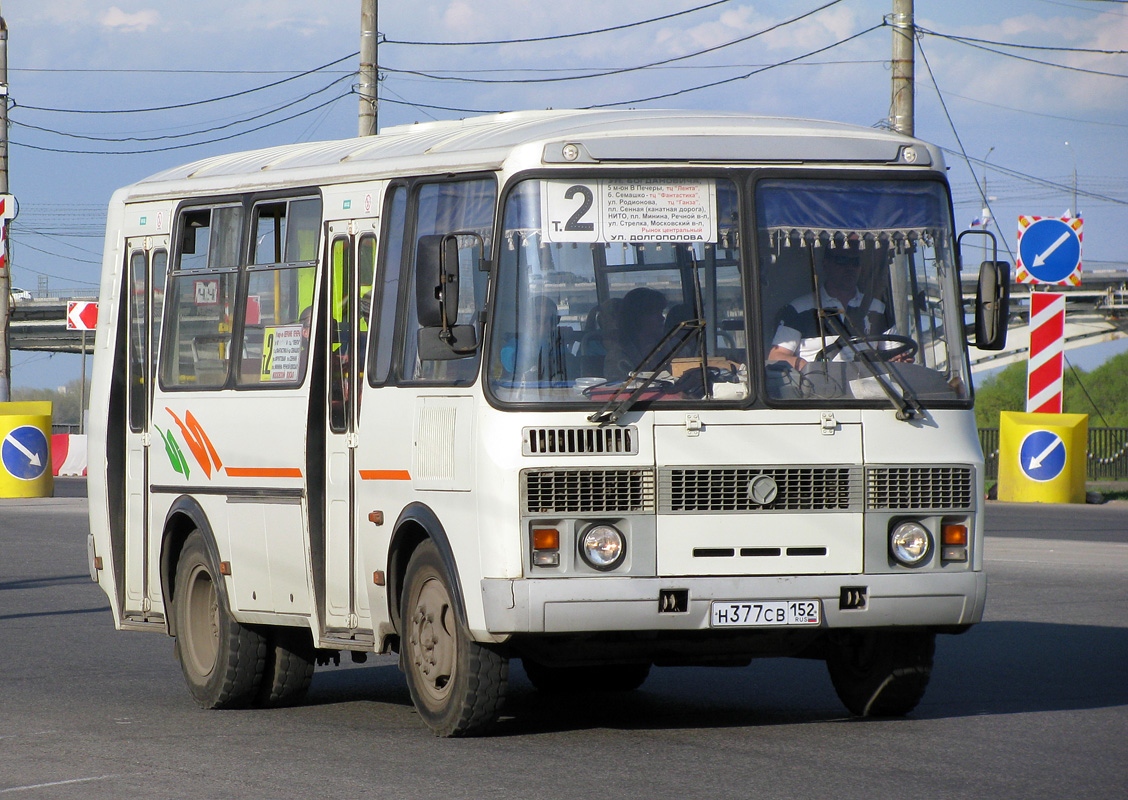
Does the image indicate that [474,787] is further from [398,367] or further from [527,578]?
[398,367]

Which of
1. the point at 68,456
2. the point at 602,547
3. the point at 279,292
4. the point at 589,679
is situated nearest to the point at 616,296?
the point at 602,547

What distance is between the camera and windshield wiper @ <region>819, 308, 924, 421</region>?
820cm

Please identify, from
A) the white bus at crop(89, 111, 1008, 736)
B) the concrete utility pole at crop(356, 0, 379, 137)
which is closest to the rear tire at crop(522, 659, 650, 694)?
the white bus at crop(89, 111, 1008, 736)

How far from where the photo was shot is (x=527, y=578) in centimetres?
774

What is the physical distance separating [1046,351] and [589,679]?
1687 cm

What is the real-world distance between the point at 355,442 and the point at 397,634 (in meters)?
0.98

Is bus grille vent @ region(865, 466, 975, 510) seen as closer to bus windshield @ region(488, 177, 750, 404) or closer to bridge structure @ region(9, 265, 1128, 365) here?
bus windshield @ region(488, 177, 750, 404)

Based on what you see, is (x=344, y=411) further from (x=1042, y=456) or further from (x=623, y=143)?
(x=1042, y=456)

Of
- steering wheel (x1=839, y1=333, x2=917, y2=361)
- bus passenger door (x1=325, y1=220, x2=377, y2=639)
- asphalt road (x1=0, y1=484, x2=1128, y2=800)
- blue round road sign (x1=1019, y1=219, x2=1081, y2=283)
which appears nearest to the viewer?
asphalt road (x1=0, y1=484, x2=1128, y2=800)

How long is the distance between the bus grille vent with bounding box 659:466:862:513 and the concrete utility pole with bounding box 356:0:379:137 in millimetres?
19641

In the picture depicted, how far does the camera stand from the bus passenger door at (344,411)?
29.7ft

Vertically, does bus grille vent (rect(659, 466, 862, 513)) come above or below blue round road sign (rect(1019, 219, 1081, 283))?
below

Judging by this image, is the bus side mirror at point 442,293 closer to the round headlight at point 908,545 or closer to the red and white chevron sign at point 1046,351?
the round headlight at point 908,545

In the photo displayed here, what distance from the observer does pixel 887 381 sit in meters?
8.26
